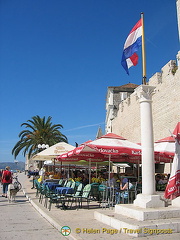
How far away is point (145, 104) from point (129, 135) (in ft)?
70.5

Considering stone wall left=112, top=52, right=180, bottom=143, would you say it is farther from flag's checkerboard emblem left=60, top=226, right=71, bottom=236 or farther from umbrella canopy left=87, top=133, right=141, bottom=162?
flag's checkerboard emblem left=60, top=226, right=71, bottom=236

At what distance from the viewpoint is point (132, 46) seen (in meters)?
7.98

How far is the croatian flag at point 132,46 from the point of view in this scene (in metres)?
7.76

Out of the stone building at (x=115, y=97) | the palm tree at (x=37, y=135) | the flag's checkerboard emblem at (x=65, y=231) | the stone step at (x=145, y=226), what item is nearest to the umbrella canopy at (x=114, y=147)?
the stone step at (x=145, y=226)

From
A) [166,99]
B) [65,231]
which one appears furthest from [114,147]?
[166,99]

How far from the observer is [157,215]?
19.0ft

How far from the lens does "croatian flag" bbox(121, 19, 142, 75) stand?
7.76 meters

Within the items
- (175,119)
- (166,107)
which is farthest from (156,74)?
(175,119)

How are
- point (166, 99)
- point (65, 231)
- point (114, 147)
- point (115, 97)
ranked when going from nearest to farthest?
point (65, 231)
point (114, 147)
point (166, 99)
point (115, 97)

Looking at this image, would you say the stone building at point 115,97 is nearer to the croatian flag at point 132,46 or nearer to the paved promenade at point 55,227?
the croatian flag at point 132,46

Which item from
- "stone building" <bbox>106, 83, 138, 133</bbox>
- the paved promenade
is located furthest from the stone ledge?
"stone building" <bbox>106, 83, 138, 133</bbox>

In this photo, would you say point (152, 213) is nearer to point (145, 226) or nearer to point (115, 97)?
point (145, 226)

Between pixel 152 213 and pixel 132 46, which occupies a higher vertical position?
pixel 132 46

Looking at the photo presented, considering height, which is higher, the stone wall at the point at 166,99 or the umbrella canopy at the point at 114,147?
the stone wall at the point at 166,99
